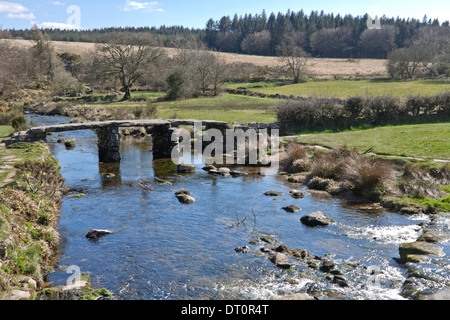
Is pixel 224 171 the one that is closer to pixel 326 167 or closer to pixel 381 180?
pixel 326 167

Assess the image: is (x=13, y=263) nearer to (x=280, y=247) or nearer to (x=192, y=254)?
(x=192, y=254)

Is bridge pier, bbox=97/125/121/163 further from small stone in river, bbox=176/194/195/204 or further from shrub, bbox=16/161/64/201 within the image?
small stone in river, bbox=176/194/195/204

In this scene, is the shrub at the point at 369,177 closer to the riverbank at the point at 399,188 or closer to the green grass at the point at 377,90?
the riverbank at the point at 399,188

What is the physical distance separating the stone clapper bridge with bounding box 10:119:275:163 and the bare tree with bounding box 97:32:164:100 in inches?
1130

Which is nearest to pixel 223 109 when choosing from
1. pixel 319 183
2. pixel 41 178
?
pixel 319 183

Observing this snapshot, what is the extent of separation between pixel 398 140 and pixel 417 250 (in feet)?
41.6

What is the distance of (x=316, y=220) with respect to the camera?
14.3 meters

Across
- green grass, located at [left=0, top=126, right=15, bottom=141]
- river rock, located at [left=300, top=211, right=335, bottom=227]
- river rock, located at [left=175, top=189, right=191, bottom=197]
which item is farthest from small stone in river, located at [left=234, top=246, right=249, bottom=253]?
green grass, located at [left=0, top=126, right=15, bottom=141]

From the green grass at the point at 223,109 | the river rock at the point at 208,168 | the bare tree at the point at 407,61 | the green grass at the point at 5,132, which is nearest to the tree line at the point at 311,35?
the bare tree at the point at 407,61

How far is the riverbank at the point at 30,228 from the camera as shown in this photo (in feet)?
30.7
